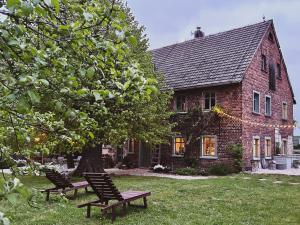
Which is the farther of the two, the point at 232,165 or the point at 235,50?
the point at 235,50

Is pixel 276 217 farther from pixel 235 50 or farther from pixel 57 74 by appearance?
pixel 235 50

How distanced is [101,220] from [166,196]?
3898mm

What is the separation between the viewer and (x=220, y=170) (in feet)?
68.6

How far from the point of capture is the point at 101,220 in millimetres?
8758

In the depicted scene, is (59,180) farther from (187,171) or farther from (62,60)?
(187,171)

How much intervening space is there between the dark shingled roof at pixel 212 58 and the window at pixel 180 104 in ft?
2.64

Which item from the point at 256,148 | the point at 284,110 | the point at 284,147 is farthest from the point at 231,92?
the point at 284,147

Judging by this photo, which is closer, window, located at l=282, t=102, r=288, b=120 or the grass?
the grass

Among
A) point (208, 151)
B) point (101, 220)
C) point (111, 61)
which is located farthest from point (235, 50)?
point (111, 61)

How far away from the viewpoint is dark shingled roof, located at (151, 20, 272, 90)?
23.2 metres

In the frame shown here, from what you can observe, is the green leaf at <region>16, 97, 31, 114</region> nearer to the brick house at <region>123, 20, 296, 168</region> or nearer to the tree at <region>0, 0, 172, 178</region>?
the tree at <region>0, 0, 172, 178</region>

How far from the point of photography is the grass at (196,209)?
8.79 meters

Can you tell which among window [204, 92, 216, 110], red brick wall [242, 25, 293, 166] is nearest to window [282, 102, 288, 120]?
red brick wall [242, 25, 293, 166]

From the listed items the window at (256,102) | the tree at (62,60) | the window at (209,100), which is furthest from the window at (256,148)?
the tree at (62,60)
